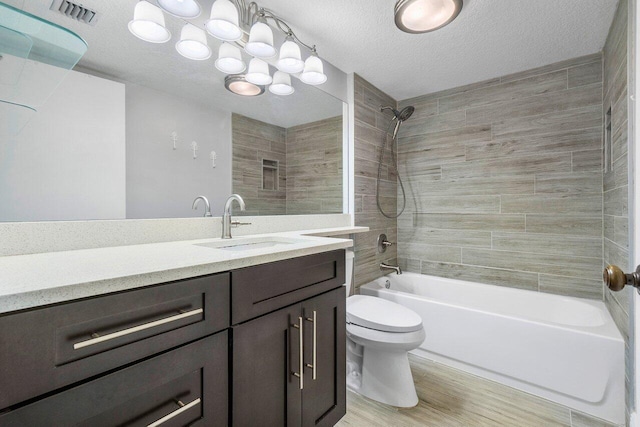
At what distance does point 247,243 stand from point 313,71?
120 cm

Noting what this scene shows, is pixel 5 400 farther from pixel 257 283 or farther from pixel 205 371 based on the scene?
pixel 257 283

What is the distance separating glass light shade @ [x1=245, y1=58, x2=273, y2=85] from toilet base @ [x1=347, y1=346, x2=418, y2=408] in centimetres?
176

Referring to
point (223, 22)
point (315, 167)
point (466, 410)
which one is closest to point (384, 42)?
point (315, 167)

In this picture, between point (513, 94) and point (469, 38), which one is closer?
point (469, 38)

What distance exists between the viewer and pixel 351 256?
2309mm

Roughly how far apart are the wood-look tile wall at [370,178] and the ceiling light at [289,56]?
0.80m

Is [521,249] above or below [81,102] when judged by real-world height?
below

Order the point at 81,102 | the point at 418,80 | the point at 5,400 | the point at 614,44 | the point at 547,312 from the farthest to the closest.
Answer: the point at 418,80, the point at 547,312, the point at 614,44, the point at 81,102, the point at 5,400

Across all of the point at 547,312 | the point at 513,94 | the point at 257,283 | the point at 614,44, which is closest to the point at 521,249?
the point at 547,312

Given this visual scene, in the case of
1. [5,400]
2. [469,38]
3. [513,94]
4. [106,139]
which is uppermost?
[469,38]

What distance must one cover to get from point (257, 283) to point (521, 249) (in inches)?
91.3

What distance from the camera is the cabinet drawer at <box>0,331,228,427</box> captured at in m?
0.58

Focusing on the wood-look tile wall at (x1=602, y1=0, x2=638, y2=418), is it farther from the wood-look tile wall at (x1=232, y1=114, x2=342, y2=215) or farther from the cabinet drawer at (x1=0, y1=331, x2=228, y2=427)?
the cabinet drawer at (x1=0, y1=331, x2=228, y2=427)

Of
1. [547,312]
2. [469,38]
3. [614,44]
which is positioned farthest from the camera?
Answer: [547,312]
